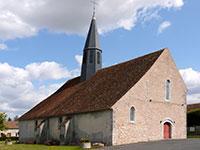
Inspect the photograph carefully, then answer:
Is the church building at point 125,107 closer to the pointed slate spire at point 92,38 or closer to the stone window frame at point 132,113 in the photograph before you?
the stone window frame at point 132,113

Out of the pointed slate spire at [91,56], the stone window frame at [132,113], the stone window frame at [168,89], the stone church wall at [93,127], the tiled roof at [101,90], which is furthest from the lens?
the pointed slate spire at [91,56]

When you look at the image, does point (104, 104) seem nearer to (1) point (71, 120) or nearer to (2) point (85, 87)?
(1) point (71, 120)

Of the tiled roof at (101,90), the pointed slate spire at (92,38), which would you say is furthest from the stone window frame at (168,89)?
the pointed slate spire at (92,38)

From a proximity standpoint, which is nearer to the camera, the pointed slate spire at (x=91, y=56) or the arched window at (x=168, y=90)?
the arched window at (x=168, y=90)

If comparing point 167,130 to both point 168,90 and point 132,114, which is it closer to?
point 168,90

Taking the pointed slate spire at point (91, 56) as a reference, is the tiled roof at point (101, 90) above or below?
below

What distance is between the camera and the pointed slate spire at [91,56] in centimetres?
4769

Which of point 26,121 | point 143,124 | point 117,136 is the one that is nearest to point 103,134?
point 117,136

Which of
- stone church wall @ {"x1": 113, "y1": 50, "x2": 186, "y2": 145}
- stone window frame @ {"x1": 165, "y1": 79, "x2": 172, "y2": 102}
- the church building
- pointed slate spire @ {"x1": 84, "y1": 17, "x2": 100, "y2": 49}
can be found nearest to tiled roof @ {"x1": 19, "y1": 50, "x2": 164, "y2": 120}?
the church building

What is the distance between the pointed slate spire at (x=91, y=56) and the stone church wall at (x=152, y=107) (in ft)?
37.2

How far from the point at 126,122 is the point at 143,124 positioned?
2113 mm

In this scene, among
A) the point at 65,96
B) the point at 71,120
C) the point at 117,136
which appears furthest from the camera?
the point at 65,96

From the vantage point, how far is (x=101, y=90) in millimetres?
39250

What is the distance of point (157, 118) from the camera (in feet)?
122
